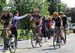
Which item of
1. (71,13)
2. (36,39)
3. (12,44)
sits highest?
(12,44)

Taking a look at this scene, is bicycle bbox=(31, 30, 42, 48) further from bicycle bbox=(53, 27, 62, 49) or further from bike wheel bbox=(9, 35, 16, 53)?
bike wheel bbox=(9, 35, 16, 53)

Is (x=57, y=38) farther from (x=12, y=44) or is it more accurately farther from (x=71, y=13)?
(x=71, y=13)

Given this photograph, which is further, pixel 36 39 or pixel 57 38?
pixel 36 39

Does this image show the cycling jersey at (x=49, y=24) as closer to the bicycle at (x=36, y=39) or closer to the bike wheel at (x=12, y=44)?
the bicycle at (x=36, y=39)

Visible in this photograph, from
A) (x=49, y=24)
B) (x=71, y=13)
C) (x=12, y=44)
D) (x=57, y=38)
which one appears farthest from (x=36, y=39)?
(x=71, y=13)

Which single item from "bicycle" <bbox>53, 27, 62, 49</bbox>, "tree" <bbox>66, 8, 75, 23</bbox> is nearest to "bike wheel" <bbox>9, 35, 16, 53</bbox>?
"bicycle" <bbox>53, 27, 62, 49</bbox>

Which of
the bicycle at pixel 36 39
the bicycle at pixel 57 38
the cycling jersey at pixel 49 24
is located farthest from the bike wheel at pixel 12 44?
the cycling jersey at pixel 49 24

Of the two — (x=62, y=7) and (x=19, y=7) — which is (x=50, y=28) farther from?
(x=62, y=7)

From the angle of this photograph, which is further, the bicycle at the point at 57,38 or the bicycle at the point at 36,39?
the bicycle at the point at 36,39

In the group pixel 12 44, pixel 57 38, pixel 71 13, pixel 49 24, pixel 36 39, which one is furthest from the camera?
pixel 71 13

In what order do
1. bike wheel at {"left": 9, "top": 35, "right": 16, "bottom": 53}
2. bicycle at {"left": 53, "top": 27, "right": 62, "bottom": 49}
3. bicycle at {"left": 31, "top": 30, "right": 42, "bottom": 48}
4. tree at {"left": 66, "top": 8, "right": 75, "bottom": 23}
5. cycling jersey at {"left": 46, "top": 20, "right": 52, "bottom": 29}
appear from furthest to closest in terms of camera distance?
tree at {"left": 66, "top": 8, "right": 75, "bottom": 23}, cycling jersey at {"left": 46, "top": 20, "right": 52, "bottom": 29}, bicycle at {"left": 31, "top": 30, "right": 42, "bottom": 48}, bicycle at {"left": 53, "top": 27, "right": 62, "bottom": 49}, bike wheel at {"left": 9, "top": 35, "right": 16, "bottom": 53}

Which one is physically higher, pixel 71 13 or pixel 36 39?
pixel 36 39

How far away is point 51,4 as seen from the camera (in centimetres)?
11344

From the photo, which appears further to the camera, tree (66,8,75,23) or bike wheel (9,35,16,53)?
tree (66,8,75,23)
